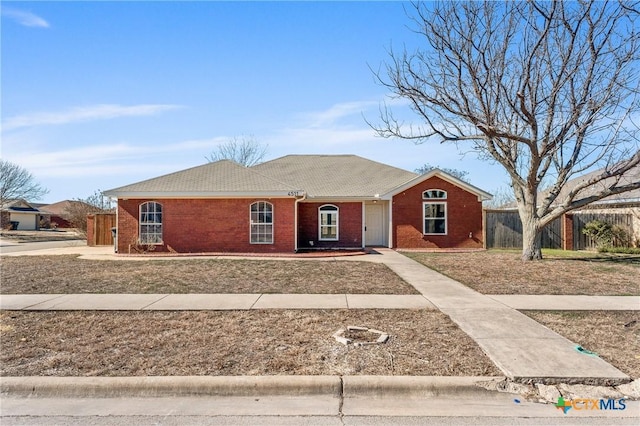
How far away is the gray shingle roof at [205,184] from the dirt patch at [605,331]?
1244 cm

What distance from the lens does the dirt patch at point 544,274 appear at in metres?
10.0

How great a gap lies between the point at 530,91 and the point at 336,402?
12.4 meters

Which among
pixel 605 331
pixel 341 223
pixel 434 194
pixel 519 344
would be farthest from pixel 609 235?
pixel 519 344

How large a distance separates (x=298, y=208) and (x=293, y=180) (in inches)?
123

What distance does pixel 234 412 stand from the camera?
13.7 feet

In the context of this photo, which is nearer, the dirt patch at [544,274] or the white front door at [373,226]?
the dirt patch at [544,274]

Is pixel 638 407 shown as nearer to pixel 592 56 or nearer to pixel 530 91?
pixel 530 91

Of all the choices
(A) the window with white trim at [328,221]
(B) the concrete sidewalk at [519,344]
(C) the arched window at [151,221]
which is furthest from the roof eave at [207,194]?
(B) the concrete sidewalk at [519,344]

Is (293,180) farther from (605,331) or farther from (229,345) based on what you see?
(605,331)

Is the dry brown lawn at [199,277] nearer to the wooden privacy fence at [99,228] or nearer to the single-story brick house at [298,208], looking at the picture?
the single-story brick house at [298,208]

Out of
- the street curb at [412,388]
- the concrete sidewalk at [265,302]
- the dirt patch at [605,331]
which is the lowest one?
the street curb at [412,388]

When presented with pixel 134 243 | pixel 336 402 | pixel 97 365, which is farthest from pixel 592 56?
pixel 134 243

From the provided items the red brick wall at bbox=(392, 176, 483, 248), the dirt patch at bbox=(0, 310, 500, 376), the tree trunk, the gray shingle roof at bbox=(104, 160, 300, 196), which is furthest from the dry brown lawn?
the red brick wall at bbox=(392, 176, 483, 248)

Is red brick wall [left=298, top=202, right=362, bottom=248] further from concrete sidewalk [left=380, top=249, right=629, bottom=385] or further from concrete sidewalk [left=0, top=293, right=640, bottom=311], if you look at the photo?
concrete sidewalk [left=0, top=293, right=640, bottom=311]
